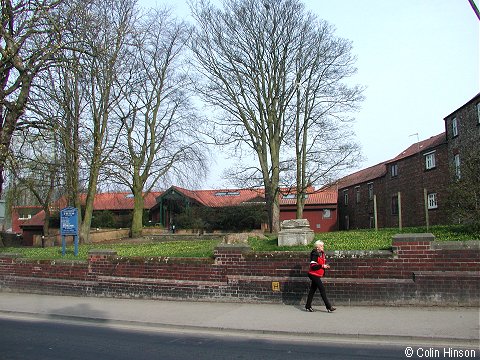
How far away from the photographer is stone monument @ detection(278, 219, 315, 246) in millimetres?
14062

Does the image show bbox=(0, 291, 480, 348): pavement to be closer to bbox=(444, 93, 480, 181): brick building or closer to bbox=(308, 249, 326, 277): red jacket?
bbox=(308, 249, 326, 277): red jacket

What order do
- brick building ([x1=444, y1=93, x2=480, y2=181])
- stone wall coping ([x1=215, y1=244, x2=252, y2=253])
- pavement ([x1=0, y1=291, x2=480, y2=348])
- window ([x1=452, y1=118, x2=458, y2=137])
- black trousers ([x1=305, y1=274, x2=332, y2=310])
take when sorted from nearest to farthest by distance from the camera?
1. pavement ([x1=0, y1=291, x2=480, y2=348])
2. black trousers ([x1=305, y1=274, x2=332, y2=310])
3. stone wall coping ([x1=215, y1=244, x2=252, y2=253])
4. brick building ([x1=444, y1=93, x2=480, y2=181])
5. window ([x1=452, y1=118, x2=458, y2=137])

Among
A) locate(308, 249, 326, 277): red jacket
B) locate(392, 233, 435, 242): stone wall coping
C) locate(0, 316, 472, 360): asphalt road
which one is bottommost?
locate(0, 316, 472, 360): asphalt road

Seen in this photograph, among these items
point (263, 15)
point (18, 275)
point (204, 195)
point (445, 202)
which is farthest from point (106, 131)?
point (204, 195)

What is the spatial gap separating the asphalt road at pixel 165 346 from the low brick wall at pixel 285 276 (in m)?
2.71

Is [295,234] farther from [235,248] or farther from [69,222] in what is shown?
[69,222]

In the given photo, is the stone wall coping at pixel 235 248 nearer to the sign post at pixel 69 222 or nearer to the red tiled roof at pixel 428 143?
the sign post at pixel 69 222

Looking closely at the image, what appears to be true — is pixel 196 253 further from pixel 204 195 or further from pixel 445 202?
pixel 204 195

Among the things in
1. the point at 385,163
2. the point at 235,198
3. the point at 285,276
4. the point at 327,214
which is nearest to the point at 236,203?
the point at 235,198

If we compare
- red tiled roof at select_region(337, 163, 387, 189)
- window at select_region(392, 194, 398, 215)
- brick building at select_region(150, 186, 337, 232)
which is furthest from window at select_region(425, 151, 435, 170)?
brick building at select_region(150, 186, 337, 232)

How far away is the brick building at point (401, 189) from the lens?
33.1 meters

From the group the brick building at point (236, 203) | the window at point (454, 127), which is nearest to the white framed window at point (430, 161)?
the window at point (454, 127)

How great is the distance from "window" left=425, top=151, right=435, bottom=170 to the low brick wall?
1039 inches

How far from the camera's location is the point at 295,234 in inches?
555
